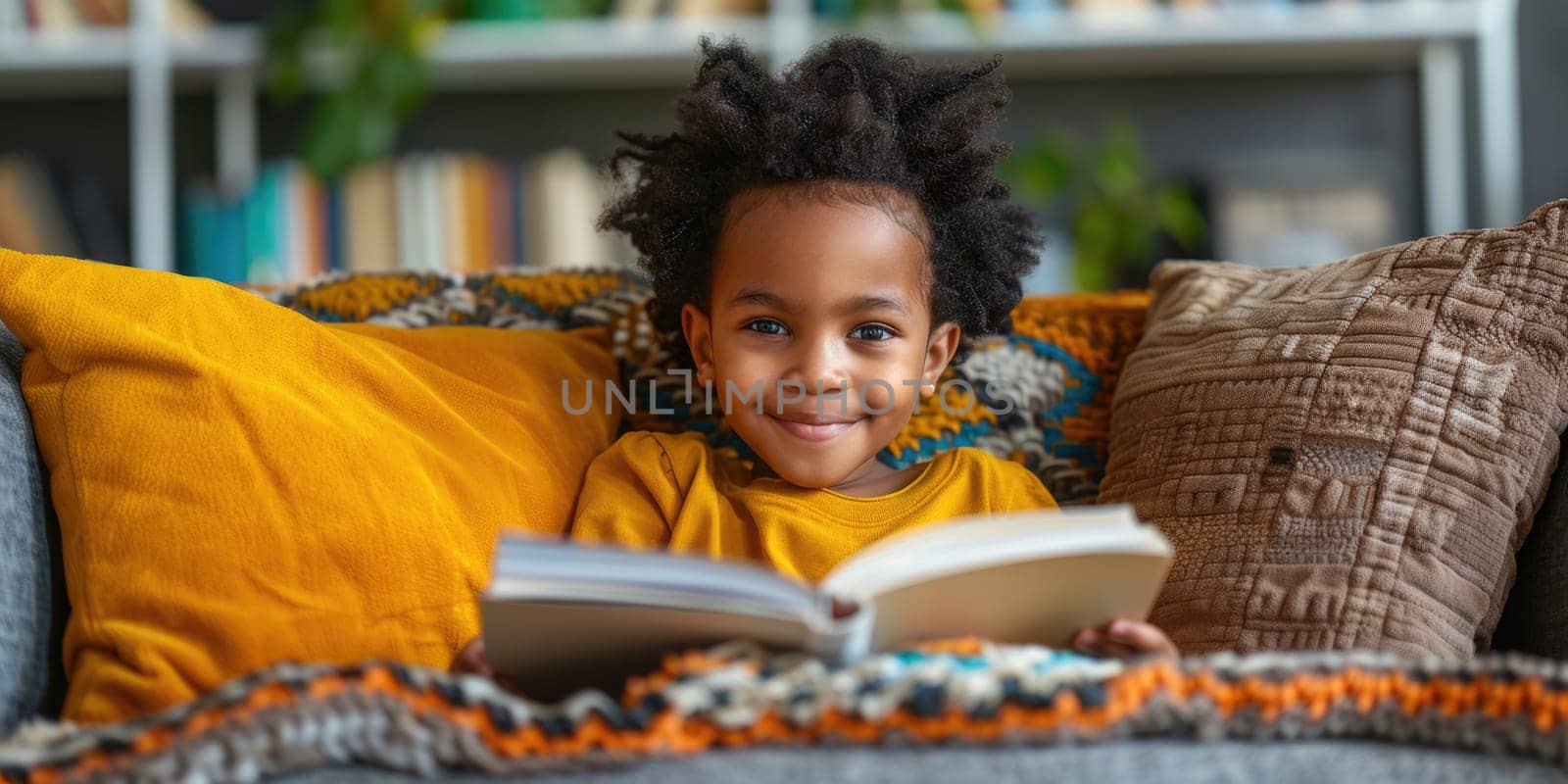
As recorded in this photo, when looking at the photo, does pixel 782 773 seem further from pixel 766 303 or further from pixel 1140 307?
pixel 1140 307

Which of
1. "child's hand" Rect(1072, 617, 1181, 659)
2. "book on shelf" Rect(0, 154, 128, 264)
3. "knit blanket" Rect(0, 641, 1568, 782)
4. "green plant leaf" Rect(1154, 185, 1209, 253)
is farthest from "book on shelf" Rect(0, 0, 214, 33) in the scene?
"child's hand" Rect(1072, 617, 1181, 659)

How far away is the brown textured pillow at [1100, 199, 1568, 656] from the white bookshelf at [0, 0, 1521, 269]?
1.30 metres

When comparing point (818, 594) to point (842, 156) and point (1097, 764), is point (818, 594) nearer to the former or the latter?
point (1097, 764)

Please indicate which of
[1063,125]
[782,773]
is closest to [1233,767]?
[782,773]

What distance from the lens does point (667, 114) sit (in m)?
2.59

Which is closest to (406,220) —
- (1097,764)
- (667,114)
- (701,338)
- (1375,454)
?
(667,114)

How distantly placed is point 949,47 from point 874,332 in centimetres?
131

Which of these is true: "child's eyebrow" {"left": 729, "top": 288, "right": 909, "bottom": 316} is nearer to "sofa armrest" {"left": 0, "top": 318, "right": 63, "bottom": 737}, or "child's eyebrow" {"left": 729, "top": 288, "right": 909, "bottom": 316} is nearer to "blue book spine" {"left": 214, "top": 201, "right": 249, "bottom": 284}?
"sofa armrest" {"left": 0, "top": 318, "right": 63, "bottom": 737}

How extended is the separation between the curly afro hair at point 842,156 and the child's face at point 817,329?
3 cm

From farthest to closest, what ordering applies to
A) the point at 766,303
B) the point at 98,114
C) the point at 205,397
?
the point at 98,114, the point at 766,303, the point at 205,397

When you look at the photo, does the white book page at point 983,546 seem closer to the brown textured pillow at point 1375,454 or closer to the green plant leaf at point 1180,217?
the brown textured pillow at point 1375,454

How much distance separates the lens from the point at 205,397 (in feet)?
3.20

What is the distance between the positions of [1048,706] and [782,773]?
0.14 m

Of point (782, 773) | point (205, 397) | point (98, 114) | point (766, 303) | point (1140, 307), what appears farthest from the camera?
point (98, 114)
